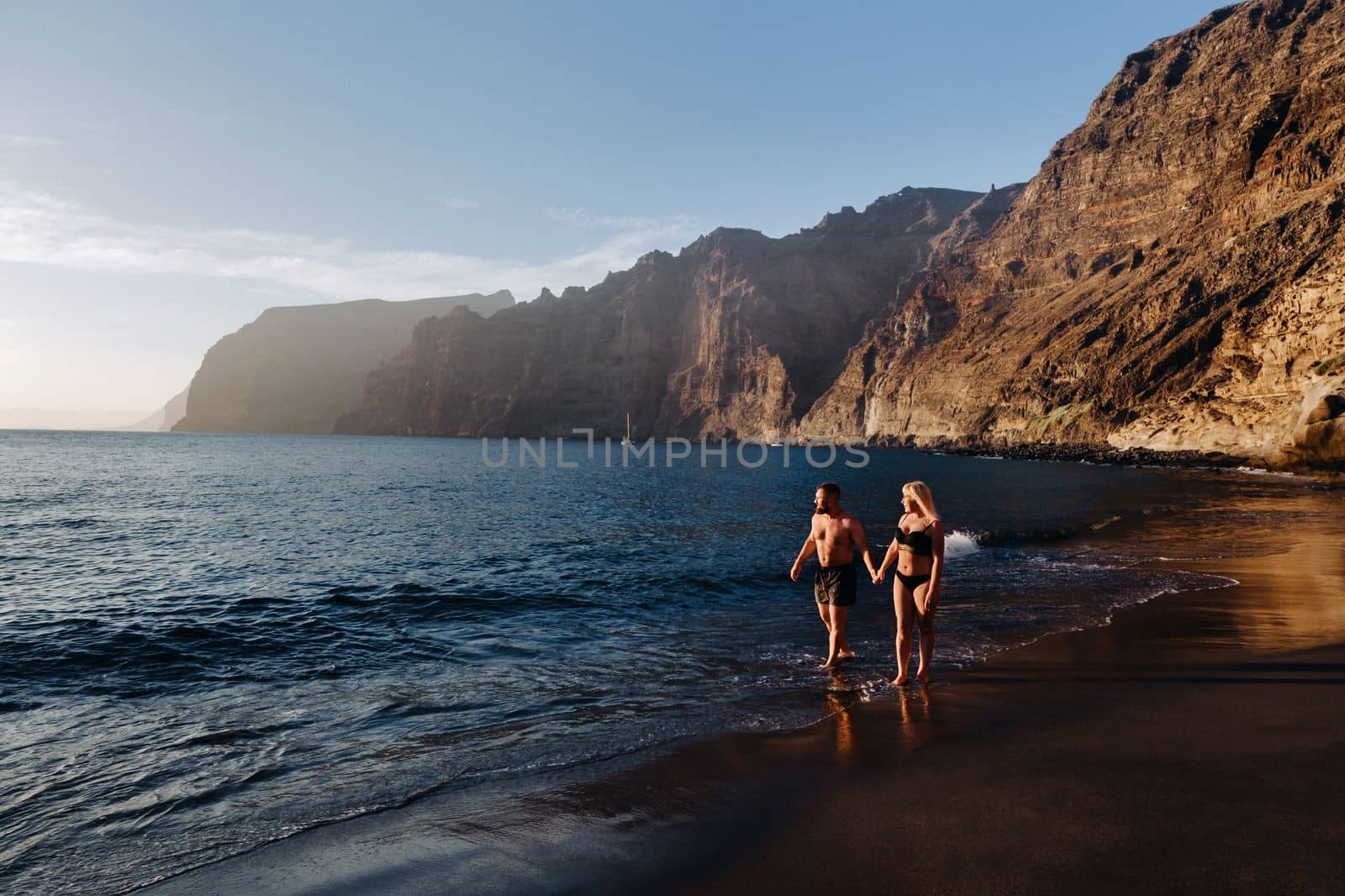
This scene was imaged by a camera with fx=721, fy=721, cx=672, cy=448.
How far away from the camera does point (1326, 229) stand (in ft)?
209

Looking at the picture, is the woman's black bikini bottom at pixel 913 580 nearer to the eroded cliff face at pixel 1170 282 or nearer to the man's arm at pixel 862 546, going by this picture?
the man's arm at pixel 862 546

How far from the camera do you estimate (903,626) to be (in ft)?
27.5

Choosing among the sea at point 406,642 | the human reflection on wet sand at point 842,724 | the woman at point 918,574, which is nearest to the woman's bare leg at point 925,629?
the woman at point 918,574

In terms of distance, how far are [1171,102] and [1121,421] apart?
213 ft

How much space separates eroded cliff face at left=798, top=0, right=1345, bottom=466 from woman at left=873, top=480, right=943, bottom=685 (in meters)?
49.0

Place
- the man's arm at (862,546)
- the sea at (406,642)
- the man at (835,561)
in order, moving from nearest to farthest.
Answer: the sea at (406,642) < the man's arm at (862,546) < the man at (835,561)

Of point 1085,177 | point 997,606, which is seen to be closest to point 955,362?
point 1085,177

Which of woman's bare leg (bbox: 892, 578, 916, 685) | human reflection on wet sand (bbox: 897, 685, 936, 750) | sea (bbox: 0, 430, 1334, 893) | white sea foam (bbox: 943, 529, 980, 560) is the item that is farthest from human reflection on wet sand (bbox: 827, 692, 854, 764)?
white sea foam (bbox: 943, 529, 980, 560)

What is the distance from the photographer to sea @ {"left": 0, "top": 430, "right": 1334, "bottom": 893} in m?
6.09

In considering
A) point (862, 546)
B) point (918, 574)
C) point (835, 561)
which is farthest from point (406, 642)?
point (918, 574)

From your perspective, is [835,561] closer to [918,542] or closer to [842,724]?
[918,542]

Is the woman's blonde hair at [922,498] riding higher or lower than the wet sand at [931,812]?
higher

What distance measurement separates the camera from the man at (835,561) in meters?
9.05

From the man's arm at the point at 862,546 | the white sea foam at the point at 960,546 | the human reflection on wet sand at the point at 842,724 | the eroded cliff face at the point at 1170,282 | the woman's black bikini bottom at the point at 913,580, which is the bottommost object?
the white sea foam at the point at 960,546
